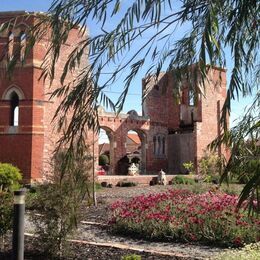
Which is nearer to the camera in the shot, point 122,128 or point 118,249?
point 118,249

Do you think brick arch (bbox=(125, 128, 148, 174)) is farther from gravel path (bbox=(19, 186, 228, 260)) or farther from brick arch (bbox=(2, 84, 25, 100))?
gravel path (bbox=(19, 186, 228, 260))

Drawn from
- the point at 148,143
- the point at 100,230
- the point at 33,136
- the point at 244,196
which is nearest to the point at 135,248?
the point at 100,230

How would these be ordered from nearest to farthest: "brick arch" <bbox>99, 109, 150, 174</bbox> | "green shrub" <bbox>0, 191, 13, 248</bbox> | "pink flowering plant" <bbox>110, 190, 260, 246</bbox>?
"green shrub" <bbox>0, 191, 13, 248</bbox> → "pink flowering plant" <bbox>110, 190, 260, 246</bbox> → "brick arch" <bbox>99, 109, 150, 174</bbox>

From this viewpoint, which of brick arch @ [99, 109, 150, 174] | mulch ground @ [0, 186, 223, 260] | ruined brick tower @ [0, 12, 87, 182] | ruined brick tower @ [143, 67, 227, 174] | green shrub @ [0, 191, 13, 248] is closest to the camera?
mulch ground @ [0, 186, 223, 260]

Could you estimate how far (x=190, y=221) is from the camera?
9414mm

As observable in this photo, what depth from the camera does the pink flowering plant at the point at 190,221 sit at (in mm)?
8836

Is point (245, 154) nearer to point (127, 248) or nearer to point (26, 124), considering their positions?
point (127, 248)

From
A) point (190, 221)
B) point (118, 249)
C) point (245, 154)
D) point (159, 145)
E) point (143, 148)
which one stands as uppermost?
point (159, 145)

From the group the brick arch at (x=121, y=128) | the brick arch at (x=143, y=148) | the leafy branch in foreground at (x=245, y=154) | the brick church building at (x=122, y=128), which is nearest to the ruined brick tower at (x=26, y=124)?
the brick church building at (x=122, y=128)

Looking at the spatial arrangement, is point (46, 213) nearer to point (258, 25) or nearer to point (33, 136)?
point (258, 25)

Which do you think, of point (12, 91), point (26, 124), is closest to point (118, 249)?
point (26, 124)

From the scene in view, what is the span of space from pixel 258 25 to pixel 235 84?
652 mm

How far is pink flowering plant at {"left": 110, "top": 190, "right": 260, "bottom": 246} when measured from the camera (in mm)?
8836

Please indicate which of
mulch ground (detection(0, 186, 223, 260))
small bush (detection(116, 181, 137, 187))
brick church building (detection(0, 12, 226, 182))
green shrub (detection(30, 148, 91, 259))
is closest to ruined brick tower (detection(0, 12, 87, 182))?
brick church building (detection(0, 12, 226, 182))
